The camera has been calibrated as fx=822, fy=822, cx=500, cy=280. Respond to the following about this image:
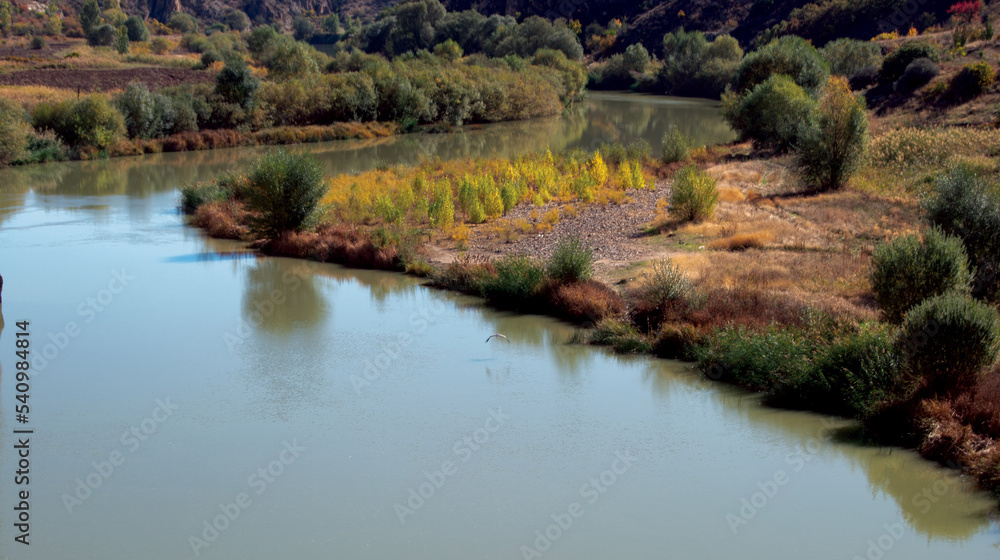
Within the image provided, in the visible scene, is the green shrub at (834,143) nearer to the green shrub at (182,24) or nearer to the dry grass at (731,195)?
the dry grass at (731,195)

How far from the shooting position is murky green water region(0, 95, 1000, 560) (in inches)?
341

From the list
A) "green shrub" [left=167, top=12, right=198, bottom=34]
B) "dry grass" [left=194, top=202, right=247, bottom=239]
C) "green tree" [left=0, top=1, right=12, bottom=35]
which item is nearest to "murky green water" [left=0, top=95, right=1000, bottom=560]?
"dry grass" [left=194, top=202, right=247, bottom=239]

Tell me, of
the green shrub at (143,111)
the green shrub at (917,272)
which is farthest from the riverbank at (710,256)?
→ the green shrub at (143,111)

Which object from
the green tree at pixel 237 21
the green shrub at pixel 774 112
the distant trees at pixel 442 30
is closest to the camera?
the green shrub at pixel 774 112

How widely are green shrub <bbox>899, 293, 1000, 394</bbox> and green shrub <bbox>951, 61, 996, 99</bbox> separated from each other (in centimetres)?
3275

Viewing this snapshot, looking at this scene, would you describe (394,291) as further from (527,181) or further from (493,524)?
(527,181)

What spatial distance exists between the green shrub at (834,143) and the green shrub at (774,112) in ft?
25.9

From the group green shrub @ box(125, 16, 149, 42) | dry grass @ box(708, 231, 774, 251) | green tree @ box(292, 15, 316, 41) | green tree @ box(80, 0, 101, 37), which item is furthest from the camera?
green tree @ box(292, 15, 316, 41)

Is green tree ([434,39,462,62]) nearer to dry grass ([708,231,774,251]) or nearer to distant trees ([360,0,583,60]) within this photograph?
distant trees ([360,0,583,60])

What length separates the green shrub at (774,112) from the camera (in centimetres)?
3347

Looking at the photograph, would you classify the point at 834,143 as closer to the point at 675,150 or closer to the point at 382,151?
the point at 675,150

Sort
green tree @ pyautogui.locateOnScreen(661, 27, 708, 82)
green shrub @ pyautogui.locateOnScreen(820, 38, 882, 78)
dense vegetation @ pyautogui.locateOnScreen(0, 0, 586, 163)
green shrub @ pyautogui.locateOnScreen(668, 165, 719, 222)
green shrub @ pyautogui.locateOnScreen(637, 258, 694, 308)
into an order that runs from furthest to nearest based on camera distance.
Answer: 1. green tree @ pyautogui.locateOnScreen(661, 27, 708, 82)
2. green shrub @ pyautogui.locateOnScreen(820, 38, 882, 78)
3. dense vegetation @ pyautogui.locateOnScreen(0, 0, 586, 163)
4. green shrub @ pyautogui.locateOnScreen(668, 165, 719, 222)
5. green shrub @ pyautogui.locateOnScreen(637, 258, 694, 308)

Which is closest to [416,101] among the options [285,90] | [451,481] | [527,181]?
[285,90]

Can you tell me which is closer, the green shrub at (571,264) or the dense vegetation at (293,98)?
the green shrub at (571,264)
